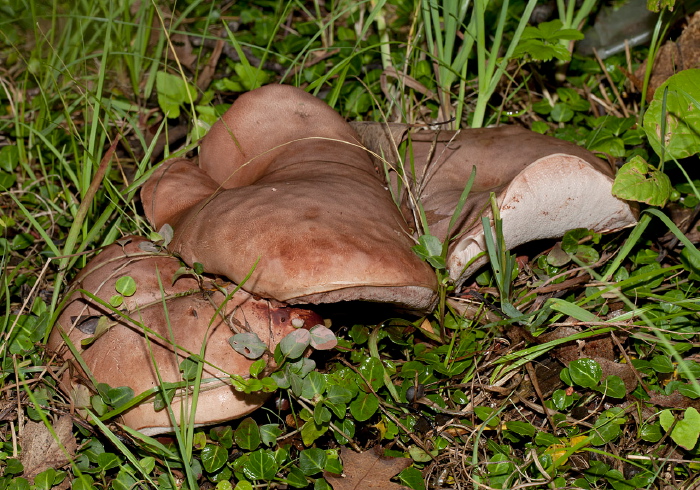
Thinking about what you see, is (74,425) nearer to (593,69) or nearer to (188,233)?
(188,233)

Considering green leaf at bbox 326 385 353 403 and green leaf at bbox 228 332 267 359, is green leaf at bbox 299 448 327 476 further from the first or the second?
green leaf at bbox 228 332 267 359

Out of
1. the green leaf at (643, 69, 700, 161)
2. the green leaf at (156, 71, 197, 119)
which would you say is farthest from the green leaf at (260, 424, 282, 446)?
the green leaf at (156, 71, 197, 119)

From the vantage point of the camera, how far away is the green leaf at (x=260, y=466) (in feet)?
7.33

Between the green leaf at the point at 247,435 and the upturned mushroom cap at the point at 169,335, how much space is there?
12 centimetres

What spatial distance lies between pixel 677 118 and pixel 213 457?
230cm

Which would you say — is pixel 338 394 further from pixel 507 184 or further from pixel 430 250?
pixel 507 184

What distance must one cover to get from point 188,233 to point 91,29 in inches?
91.3

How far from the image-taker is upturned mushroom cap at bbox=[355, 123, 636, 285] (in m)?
2.24

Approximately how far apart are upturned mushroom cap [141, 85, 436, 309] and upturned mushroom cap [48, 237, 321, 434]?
12 cm

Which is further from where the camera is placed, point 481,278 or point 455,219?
point 481,278

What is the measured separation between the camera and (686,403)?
94.6 inches

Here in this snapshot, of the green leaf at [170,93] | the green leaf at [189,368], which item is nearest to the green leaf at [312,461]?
the green leaf at [189,368]

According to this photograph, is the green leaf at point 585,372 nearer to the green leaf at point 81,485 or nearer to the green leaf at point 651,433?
the green leaf at point 651,433

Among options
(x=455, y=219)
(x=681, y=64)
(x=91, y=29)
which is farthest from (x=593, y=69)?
(x=91, y=29)
